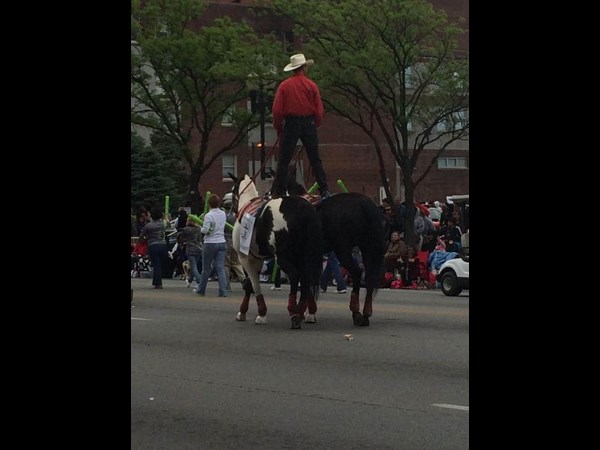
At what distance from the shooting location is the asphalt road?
6.40m

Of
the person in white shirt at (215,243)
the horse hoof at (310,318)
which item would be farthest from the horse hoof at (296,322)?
the person in white shirt at (215,243)

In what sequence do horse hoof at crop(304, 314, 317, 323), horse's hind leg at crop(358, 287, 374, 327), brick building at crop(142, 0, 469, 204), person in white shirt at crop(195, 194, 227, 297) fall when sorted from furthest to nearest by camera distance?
brick building at crop(142, 0, 469, 204), person in white shirt at crop(195, 194, 227, 297), horse hoof at crop(304, 314, 317, 323), horse's hind leg at crop(358, 287, 374, 327)

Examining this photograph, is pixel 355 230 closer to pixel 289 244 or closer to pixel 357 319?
pixel 289 244

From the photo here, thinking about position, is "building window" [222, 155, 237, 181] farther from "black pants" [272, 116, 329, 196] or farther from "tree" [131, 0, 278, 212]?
"black pants" [272, 116, 329, 196]

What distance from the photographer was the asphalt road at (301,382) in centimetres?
640

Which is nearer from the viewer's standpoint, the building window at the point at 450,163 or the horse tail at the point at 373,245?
the horse tail at the point at 373,245

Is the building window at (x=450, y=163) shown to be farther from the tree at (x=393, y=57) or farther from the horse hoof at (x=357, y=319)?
the horse hoof at (x=357, y=319)

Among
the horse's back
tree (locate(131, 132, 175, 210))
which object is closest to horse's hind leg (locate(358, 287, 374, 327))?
the horse's back

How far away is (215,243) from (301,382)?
390 inches

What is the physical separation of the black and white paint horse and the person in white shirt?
17.4 ft

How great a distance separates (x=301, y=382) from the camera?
8.39 meters

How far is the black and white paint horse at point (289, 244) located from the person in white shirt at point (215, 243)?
209 inches
